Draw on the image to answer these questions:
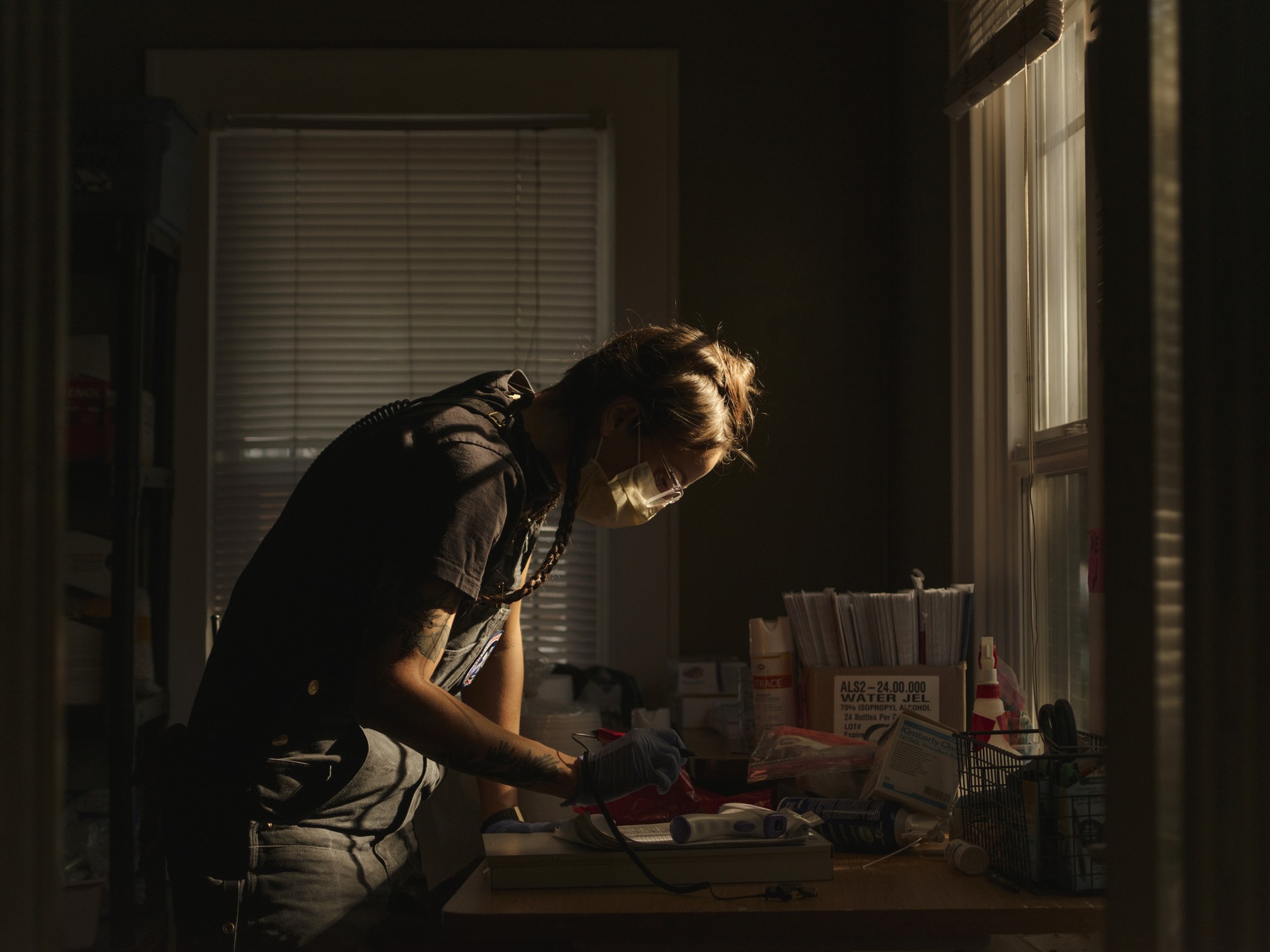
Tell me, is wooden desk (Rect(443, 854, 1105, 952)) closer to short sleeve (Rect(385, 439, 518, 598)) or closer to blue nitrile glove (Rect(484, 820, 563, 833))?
blue nitrile glove (Rect(484, 820, 563, 833))

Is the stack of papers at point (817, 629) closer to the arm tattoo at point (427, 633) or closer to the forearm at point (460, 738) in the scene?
the forearm at point (460, 738)

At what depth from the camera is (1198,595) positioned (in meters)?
0.53

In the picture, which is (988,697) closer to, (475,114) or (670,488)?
(670,488)

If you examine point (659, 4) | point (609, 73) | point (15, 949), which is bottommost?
point (15, 949)

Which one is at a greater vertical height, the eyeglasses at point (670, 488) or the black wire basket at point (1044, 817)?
the eyeglasses at point (670, 488)

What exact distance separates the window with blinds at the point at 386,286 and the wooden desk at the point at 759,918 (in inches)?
66.1

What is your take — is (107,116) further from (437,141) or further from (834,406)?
(834,406)

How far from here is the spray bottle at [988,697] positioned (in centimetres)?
166

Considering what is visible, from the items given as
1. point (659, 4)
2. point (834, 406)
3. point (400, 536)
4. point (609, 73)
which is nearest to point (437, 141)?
point (609, 73)

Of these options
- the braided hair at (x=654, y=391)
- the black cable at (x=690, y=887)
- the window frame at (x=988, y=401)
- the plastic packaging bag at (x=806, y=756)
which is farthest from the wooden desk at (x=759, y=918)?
the window frame at (x=988, y=401)

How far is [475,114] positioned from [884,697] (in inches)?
74.9

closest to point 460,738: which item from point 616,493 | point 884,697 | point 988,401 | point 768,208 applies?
point 616,493

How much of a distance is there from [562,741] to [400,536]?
3.97 feet

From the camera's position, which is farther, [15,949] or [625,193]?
[625,193]
